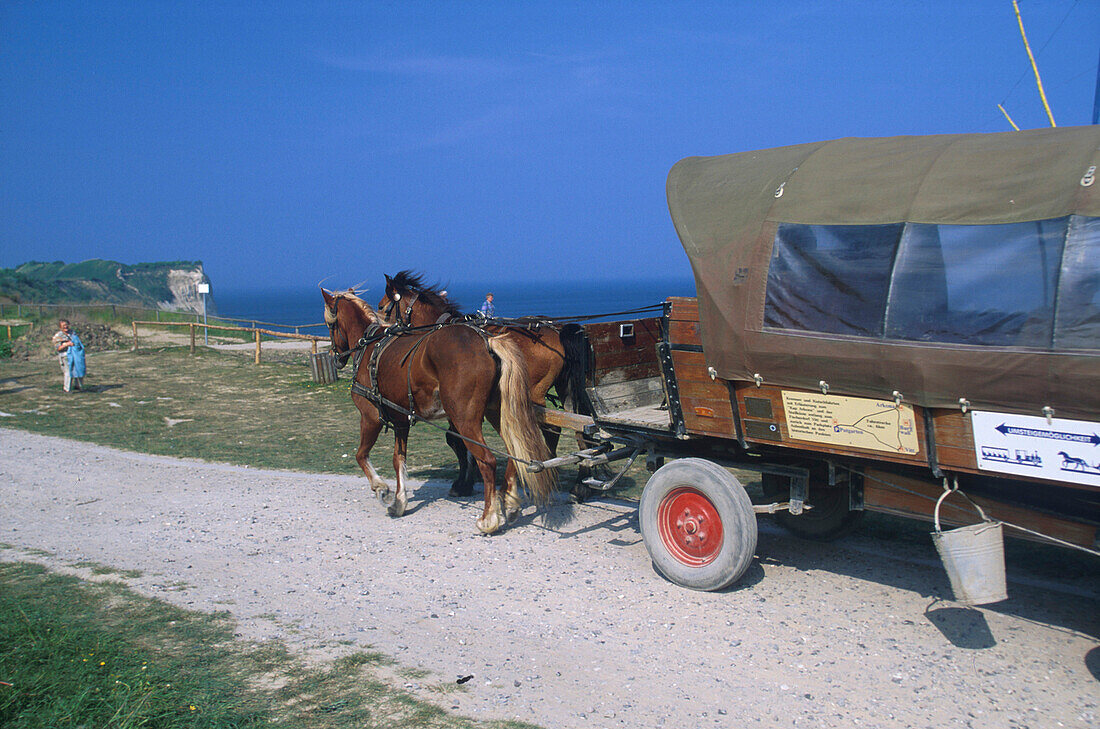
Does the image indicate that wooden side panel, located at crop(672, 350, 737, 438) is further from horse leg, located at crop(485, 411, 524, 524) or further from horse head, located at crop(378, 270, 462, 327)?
horse head, located at crop(378, 270, 462, 327)

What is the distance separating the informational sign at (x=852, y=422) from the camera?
4.40 m

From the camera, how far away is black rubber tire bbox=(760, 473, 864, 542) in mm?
6371

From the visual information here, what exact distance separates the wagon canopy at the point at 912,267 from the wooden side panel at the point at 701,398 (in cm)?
17

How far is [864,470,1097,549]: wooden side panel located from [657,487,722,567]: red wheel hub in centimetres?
109

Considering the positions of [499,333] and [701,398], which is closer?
[701,398]

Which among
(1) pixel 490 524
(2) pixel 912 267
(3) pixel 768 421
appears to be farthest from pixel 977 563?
(1) pixel 490 524

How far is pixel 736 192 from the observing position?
526 centimetres

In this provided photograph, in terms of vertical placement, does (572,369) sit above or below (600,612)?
above

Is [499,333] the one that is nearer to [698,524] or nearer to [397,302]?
[397,302]

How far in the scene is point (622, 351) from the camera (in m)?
7.09

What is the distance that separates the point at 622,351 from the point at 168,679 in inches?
177

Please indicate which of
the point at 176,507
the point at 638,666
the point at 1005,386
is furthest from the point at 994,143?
the point at 176,507

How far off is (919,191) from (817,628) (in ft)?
9.36

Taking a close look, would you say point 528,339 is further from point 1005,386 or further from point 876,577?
point 1005,386
